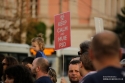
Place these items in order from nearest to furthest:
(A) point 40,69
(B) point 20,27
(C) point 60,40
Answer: (A) point 40,69, (C) point 60,40, (B) point 20,27

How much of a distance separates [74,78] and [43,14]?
4259 centimetres

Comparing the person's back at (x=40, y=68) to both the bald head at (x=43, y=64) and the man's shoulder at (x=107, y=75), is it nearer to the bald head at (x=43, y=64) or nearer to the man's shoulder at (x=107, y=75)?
the bald head at (x=43, y=64)

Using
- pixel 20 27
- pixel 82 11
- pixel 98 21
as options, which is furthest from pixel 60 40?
pixel 82 11

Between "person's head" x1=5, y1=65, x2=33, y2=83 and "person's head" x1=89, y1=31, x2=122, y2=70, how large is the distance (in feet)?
6.45

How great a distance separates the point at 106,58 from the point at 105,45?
11 centimetres

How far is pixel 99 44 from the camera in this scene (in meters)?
4.15

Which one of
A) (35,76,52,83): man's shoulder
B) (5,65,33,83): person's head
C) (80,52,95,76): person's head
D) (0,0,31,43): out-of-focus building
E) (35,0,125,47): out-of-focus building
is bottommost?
(35,76,52,83): man's shoulder

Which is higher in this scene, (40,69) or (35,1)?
(35,1)

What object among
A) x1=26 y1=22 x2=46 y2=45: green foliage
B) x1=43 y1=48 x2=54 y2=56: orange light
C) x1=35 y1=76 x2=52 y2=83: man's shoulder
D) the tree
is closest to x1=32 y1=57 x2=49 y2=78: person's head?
x1=35 y1=76 x2=52 y2=83: man's shoulder

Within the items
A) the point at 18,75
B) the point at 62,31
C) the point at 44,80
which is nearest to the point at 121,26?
the point at 62,31

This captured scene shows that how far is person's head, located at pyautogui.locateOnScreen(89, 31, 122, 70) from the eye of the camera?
13.5 ft

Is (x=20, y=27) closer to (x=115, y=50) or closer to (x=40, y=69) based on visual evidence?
(x=40, y=69)

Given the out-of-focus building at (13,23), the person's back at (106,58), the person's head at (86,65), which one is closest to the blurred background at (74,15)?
the out-of-focus building at (13,23)

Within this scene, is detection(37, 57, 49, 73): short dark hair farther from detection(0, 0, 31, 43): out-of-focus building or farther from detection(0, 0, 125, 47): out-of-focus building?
detection(0, 0, 125, 47): out-of-focus building
